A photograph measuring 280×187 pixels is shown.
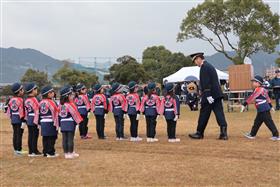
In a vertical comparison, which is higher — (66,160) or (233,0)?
(233,0)

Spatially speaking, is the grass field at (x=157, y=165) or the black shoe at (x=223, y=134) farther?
the black shoe at (x=223, y=134)

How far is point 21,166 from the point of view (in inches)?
313

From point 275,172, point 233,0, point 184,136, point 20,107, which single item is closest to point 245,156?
point 275,172

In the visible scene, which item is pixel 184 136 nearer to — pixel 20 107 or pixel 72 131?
pixel 72 131

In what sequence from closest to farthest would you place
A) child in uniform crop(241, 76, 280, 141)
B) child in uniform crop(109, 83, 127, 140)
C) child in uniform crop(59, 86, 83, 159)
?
child in uniform crop(59, 86, 83, 159) → child in uniform crop(241, 76, 280, 141) → child in uniform crop(109, 83, 127, 140)

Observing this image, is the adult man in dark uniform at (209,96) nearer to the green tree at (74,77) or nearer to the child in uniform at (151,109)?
the child in uniform at (151,109)

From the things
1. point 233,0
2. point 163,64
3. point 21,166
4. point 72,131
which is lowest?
point 21,166

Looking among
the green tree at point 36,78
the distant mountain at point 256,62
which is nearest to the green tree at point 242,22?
the distant mountain at point 256,62

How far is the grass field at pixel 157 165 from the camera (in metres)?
6.40

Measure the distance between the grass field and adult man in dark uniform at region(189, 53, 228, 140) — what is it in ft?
1.23

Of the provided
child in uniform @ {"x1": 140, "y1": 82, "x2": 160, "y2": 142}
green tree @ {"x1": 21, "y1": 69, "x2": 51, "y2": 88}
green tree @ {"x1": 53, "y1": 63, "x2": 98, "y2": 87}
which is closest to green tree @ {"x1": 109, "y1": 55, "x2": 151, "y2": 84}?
green tree @ {"x1": 53, "y1": 63, "x2": 98, "y2": 87}

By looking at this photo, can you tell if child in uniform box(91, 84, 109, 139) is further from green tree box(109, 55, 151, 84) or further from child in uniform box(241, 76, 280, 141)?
green tree box(109, 55, 151, 84)

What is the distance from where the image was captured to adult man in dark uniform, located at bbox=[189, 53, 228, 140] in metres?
10.2

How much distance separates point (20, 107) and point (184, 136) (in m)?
4.52
